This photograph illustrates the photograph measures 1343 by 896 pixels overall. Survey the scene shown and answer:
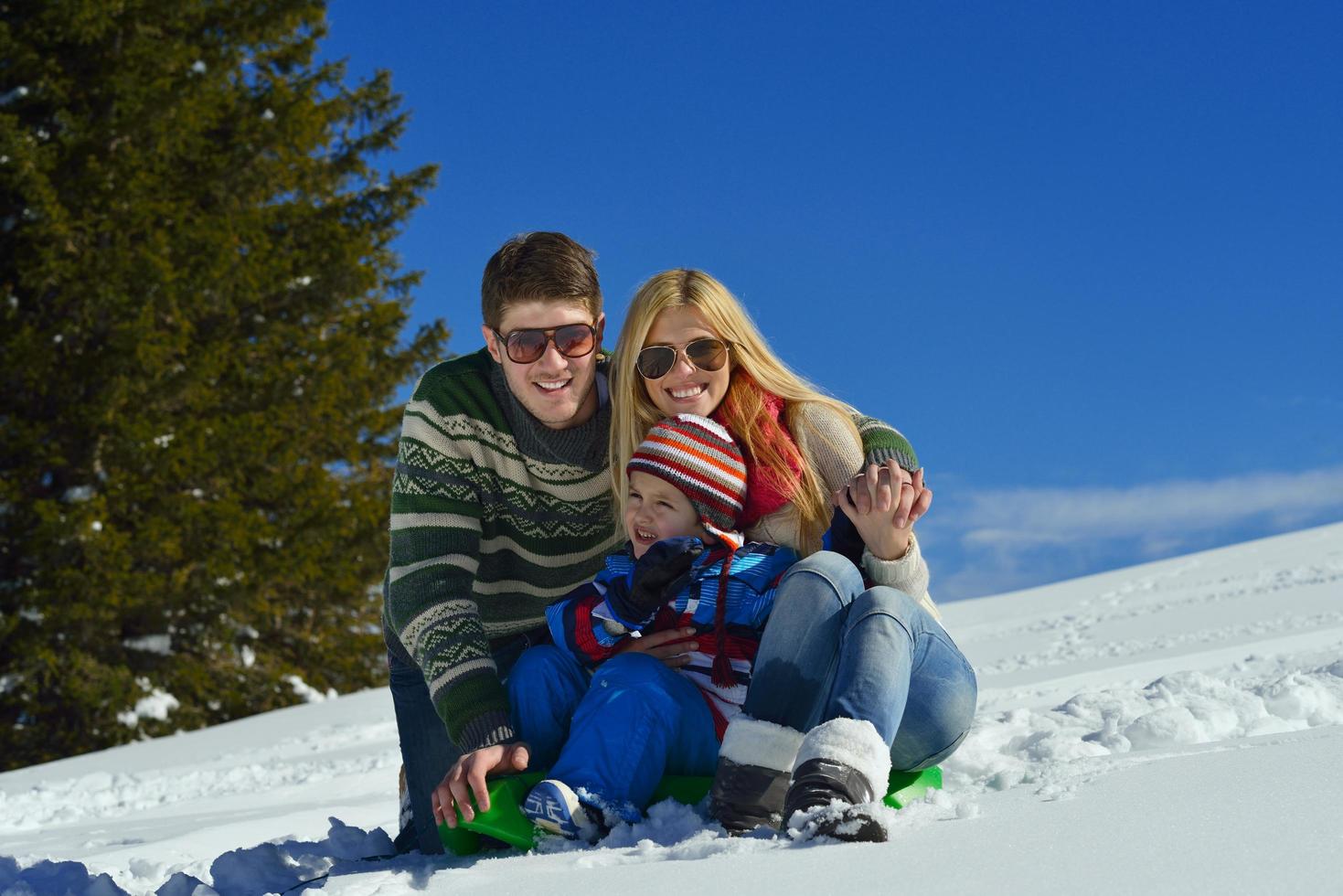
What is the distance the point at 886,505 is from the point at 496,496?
3.50 ft

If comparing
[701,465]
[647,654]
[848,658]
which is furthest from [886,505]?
[647,654]

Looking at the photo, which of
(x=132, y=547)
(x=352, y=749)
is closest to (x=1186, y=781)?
(x=352, y=749)

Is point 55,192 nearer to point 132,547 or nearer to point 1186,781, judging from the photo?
point 132,547

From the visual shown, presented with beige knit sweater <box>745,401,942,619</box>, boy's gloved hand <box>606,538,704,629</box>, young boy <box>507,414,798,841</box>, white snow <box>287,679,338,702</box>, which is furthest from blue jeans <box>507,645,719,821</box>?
white snow <box>287,679,338,702</box>

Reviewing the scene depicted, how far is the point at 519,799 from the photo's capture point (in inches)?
91.9

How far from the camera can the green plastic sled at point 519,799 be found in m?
2.27

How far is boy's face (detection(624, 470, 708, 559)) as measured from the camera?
8.79ft

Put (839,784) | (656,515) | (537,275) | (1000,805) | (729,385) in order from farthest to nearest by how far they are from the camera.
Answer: (729,385), (537,275), (656,515), (1000,805), (839,784)

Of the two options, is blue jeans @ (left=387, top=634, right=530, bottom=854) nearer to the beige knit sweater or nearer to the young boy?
the young boy

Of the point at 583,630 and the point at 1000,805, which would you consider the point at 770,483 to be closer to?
the point at 583,630

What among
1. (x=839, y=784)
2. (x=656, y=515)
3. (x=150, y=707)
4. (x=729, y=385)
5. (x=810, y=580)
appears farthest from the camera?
(x=150, y=707)

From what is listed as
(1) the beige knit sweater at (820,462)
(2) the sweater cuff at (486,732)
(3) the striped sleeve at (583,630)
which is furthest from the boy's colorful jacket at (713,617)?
(2) the sweater cuff at (486,732)

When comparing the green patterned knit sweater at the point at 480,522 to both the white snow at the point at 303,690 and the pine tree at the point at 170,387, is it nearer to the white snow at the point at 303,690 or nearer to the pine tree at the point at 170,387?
the pine tree at the point at 170,387

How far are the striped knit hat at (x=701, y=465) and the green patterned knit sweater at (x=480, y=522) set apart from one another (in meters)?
0.32
